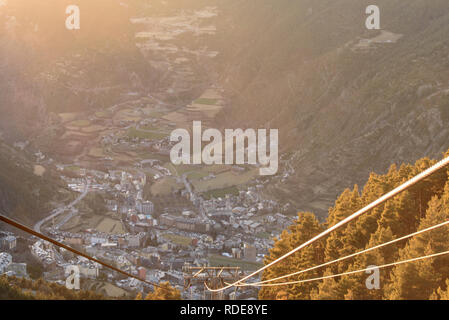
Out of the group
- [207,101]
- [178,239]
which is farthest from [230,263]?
[207,101]

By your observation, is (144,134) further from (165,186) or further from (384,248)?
(384,248)

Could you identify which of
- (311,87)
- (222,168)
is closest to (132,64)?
(311,87)

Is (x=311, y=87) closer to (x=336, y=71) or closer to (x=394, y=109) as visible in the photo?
(x=336, y=71)

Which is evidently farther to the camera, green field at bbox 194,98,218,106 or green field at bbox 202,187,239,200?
green field at bbox 194,98,218,106

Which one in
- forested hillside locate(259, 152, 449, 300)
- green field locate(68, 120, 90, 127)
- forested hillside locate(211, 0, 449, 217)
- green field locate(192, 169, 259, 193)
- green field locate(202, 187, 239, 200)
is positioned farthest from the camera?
green field locate(68, 120, 90, 127)

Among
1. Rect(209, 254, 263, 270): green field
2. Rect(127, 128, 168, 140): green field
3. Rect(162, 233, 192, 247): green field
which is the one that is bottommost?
Rect(209, 254, 263, 270): green field

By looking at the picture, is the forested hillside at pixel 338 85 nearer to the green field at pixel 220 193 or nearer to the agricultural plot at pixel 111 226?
the green field at pixel 220 193

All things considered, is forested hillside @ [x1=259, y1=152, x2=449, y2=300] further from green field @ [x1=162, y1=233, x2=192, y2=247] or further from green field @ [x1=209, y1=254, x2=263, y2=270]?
green field @ [x1=162, y1=233, x2=192, y2=247]

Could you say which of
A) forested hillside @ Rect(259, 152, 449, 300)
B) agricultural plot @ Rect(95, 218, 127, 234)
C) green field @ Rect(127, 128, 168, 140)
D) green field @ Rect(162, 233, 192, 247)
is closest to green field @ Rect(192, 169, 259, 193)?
agricultural plot @ Rect(95, 218, 127, 234)
